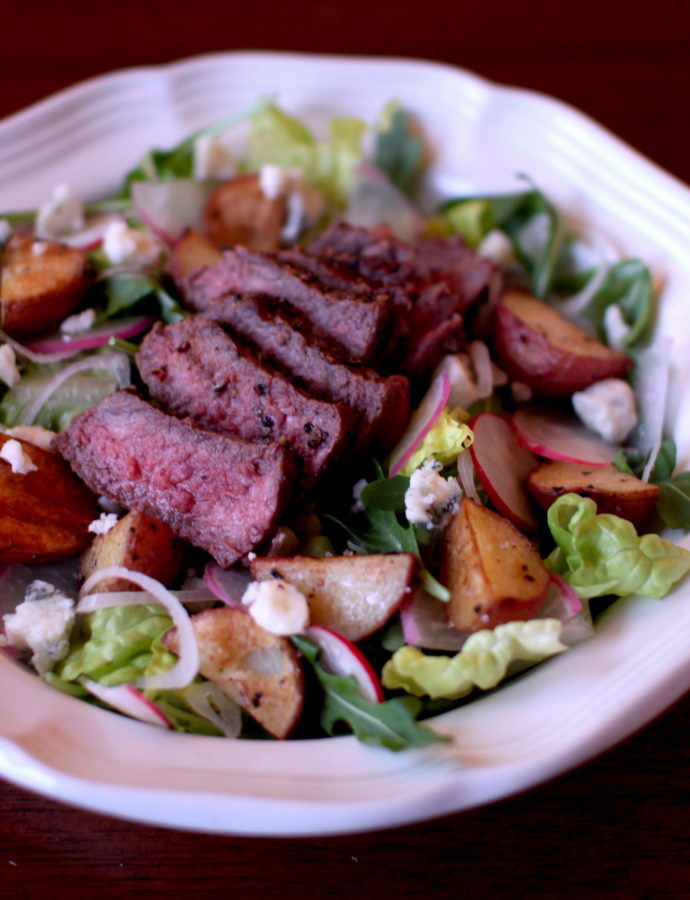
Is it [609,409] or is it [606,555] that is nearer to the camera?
[606,555]

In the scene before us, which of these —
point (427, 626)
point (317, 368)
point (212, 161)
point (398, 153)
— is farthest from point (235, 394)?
point (398, 153)

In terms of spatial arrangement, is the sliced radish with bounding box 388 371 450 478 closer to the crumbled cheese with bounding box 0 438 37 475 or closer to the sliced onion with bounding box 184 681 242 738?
the sliced onion with bounding box 184 681 242 738

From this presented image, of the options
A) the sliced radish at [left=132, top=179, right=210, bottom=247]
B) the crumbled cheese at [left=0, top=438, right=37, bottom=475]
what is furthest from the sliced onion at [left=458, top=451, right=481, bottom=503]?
the sliced radish at [left=132, top=179, right=210, bottom=247]

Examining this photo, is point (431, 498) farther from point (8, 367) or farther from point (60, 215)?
point (60, 215)

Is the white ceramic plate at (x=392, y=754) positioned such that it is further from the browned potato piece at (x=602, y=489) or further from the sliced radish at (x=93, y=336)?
the sliced radish at (x=93, y=336)

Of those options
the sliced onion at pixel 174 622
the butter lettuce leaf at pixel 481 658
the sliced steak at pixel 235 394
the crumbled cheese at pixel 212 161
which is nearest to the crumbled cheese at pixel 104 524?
the sliced onion at pixel 174 622

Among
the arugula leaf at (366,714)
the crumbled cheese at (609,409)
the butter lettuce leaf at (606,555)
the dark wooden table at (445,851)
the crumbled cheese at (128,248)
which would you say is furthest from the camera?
the crumbled cheese at (128,248)
